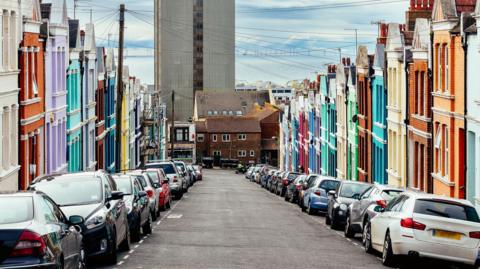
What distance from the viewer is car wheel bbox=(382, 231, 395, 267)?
20.1 metres

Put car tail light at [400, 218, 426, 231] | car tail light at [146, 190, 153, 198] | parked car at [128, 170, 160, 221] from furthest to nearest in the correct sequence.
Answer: parked car at [128, 170, 160, 221]
car tail light at [146, 190, 153, 198]
car tail light at [400, 218, 426, 231]

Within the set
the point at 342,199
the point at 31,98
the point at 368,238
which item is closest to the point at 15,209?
the point at 368,238

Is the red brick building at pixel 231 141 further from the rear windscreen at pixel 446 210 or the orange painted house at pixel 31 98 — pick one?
the rear windscreen at pixel 446 210

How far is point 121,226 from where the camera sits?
69.7ft

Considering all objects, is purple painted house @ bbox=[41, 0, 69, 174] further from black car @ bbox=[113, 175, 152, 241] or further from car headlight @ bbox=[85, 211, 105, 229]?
car headlight @ bbox=[85, 211, 105, 229]

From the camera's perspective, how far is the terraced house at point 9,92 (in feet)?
107

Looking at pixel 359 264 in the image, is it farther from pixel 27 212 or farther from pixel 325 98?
pixel 325 98

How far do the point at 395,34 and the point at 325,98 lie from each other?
86.5ft

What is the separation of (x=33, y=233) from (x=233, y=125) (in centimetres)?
14669

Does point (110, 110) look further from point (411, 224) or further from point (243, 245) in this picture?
point (411, 224)

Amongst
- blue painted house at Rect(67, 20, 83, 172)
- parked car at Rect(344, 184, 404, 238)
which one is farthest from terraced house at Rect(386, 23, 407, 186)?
parked car at Rect(344, 184, 404, 238)

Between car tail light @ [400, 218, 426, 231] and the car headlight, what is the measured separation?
5.47 meters

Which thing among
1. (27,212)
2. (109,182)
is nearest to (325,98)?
(109,182)

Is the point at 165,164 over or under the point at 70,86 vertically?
under
